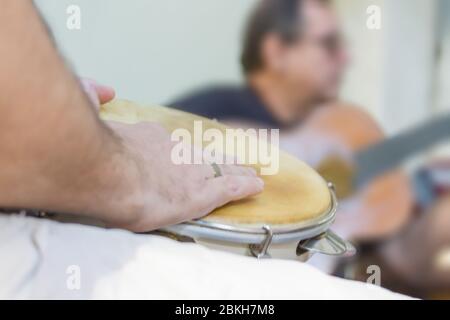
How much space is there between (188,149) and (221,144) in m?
0.14

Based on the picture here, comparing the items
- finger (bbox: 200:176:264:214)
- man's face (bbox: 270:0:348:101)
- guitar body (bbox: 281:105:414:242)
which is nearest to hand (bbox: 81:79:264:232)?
finger (bbox: 200:176:264:214)

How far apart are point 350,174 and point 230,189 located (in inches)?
36.9

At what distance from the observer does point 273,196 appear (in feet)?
2.53

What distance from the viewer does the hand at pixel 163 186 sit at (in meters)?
0.60

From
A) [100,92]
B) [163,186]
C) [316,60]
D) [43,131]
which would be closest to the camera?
[43,131]

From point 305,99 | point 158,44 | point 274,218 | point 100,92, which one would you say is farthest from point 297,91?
point 274,218

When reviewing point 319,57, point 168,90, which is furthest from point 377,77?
point 168,90

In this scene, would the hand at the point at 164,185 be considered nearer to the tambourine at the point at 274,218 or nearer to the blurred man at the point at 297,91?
the tambourine at the point at 274,218

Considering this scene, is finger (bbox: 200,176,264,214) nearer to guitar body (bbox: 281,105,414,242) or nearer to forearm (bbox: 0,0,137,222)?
forearm (bbox: 0,0,137,222)

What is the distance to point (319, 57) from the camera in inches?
66.6

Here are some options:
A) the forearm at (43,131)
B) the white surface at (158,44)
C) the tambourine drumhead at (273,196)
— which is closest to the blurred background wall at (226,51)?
the white surface at (158,44)

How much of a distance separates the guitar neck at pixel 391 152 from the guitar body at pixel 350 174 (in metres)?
0.02

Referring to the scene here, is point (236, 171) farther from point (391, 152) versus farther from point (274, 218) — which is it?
point (391, 152)

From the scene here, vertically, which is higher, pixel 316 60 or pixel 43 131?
pixel 43 131
